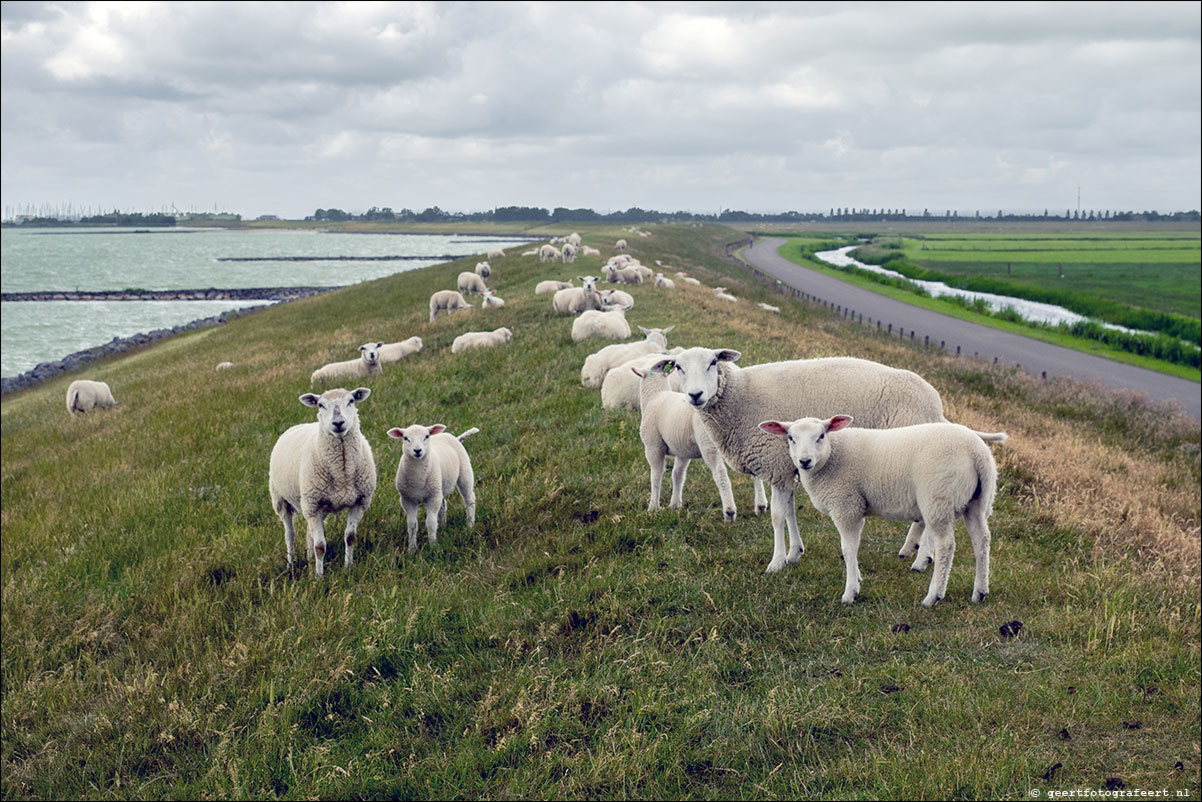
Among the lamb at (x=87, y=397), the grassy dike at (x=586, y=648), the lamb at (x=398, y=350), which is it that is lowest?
the lamb at (x=87, y=397)

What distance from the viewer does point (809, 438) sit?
21.3 ft

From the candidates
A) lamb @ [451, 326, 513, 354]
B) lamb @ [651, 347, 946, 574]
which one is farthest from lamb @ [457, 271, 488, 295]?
lamb @ [651, 347, 946, 574]

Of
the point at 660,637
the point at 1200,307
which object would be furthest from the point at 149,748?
the point at 1200,307

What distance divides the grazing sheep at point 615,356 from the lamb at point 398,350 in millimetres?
7263

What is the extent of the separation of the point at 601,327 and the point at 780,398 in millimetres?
11466

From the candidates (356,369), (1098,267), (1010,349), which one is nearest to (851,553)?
(356,369)

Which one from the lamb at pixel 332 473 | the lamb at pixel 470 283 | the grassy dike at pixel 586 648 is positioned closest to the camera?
the grassy dike at pixel 586 648

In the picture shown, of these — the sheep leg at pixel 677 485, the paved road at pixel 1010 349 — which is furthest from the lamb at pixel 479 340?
the paved road at pixel 1010 349

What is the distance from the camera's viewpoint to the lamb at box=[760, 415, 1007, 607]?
6207 millimetres

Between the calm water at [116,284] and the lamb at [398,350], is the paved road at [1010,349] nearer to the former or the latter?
the lamb at [398,350]

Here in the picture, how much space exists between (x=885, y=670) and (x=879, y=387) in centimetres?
356

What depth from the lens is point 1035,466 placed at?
10.6 meters

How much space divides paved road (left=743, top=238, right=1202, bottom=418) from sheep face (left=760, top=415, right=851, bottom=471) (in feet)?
75.7

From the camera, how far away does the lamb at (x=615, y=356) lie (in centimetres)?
1473
